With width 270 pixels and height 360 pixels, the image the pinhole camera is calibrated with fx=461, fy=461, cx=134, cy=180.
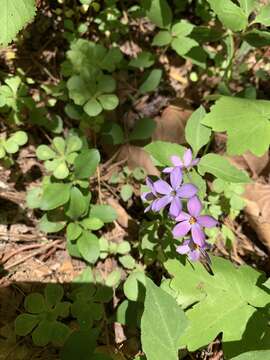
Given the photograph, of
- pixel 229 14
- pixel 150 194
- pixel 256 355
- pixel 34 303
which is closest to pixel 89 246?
pixel 34 303

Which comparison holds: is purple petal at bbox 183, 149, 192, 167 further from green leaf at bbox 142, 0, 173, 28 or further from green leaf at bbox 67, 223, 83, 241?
green leaf at bbox 142, 0, 173, 28

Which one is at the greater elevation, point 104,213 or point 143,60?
point 143,60

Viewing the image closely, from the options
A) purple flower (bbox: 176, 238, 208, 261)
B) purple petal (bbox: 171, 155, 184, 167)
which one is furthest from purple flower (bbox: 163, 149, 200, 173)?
purple flower (bbox: 176, 238, 208, 261)

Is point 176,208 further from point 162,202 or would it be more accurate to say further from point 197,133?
point 197,133

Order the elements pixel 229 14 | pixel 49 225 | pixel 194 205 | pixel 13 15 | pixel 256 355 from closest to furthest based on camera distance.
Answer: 1. pixel 256 355
2. pixel 194 205
3. pixel 13 15
4. pixel 229 14
5. pixel 49 225

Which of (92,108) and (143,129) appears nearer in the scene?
(92,108)

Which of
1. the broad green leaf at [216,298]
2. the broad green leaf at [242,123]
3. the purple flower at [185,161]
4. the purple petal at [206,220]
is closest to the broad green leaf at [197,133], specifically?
the broad green leaf at [242,123]
